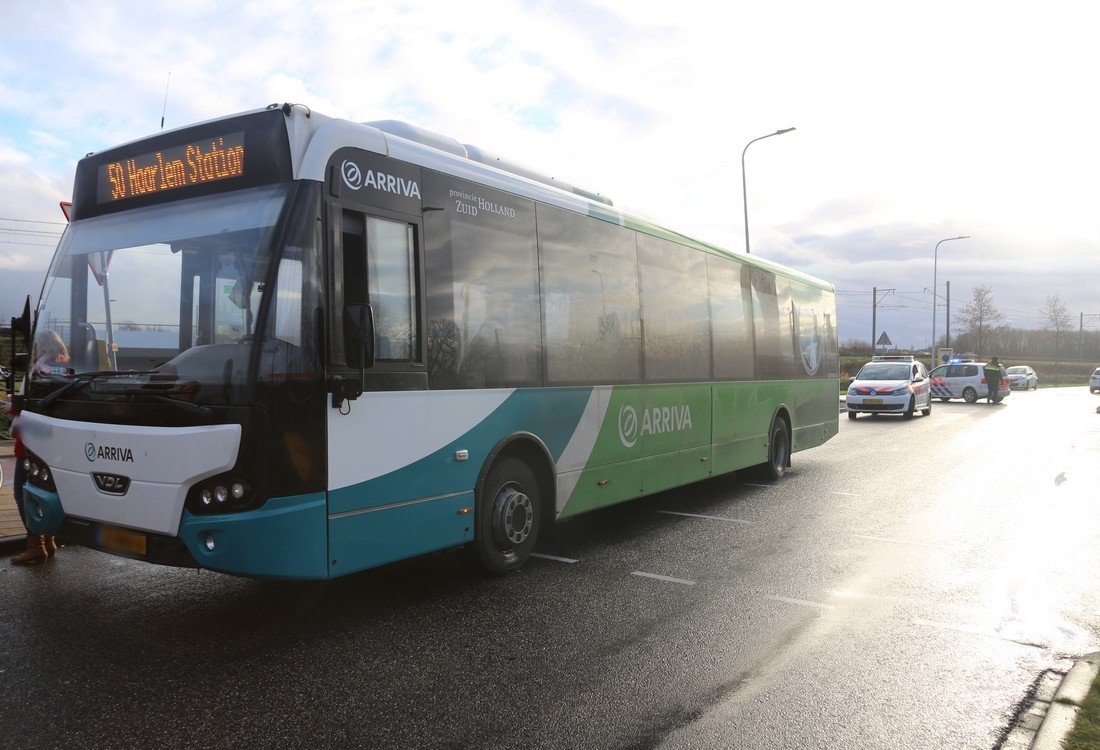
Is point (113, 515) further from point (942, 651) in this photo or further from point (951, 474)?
point (951, 474)

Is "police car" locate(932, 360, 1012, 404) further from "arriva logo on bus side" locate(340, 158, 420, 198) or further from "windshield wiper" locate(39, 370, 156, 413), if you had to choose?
"windshield wiper" locate(39, 370, 156, 413)

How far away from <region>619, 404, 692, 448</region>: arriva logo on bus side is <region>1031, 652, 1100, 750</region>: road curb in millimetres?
3850

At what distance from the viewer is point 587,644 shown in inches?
188

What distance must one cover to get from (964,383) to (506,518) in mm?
31898

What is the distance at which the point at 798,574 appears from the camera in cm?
646

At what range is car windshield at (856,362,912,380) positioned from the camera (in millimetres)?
25062

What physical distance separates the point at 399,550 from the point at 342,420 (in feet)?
3.19

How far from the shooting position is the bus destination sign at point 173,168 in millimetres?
4703

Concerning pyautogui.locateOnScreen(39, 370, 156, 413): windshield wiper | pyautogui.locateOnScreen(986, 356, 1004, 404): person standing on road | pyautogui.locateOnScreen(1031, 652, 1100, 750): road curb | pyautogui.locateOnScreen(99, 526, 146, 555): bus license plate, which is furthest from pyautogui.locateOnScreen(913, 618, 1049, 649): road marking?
pyautogui.locateOnScreen(986, 356, 1004, 404): person standing on road

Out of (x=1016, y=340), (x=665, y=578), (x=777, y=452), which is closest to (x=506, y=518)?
(x=665, y=578)

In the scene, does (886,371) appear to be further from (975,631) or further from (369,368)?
(369,368)

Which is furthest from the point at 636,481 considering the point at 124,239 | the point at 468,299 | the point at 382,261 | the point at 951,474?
the point at 951,474

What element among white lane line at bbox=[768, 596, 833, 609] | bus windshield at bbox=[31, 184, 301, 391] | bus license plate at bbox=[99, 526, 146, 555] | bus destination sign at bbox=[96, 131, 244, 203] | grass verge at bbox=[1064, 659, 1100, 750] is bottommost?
white lane line at bbox=[768, 596, 833, 609]

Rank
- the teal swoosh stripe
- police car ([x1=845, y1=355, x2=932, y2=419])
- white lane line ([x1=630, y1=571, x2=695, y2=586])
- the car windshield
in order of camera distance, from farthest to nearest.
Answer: the car windshield, police car ([x1=845, y1=355, x2=932, y2=419]), white lane line ([x1=630, y1=571, x2=695, y2=586]), the teal swoosh stripe
